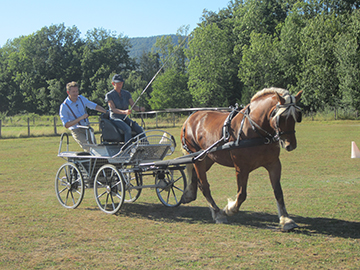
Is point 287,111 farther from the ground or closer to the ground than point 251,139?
farther from the ground

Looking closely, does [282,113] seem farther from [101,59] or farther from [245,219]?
[101,59]

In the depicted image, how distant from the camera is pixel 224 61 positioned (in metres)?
63.1

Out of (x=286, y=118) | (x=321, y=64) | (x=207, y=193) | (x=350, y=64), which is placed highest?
(x=321, y=64)

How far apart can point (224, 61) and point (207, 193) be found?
2289 inches

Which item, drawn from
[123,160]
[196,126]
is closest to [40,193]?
[123,160]

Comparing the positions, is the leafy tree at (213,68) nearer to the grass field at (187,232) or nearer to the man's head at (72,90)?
the grass field at (187,232)

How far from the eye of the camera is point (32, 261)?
476cm

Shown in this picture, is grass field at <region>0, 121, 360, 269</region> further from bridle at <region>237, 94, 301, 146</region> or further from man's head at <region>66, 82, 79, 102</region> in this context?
man's head at <region>66, 82, 79, 102</region>

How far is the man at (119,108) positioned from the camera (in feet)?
24.5

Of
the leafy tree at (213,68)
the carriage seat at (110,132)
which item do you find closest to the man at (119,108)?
the carriage seat at (110,132)

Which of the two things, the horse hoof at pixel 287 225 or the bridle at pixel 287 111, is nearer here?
the bridle at pixel 287 111

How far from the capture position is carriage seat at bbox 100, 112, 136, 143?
7453 mm

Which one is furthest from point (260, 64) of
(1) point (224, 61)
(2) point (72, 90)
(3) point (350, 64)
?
(2) point (72, 90)

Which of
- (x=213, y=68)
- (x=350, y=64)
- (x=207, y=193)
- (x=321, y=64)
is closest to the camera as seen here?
(x=207, y=193)
